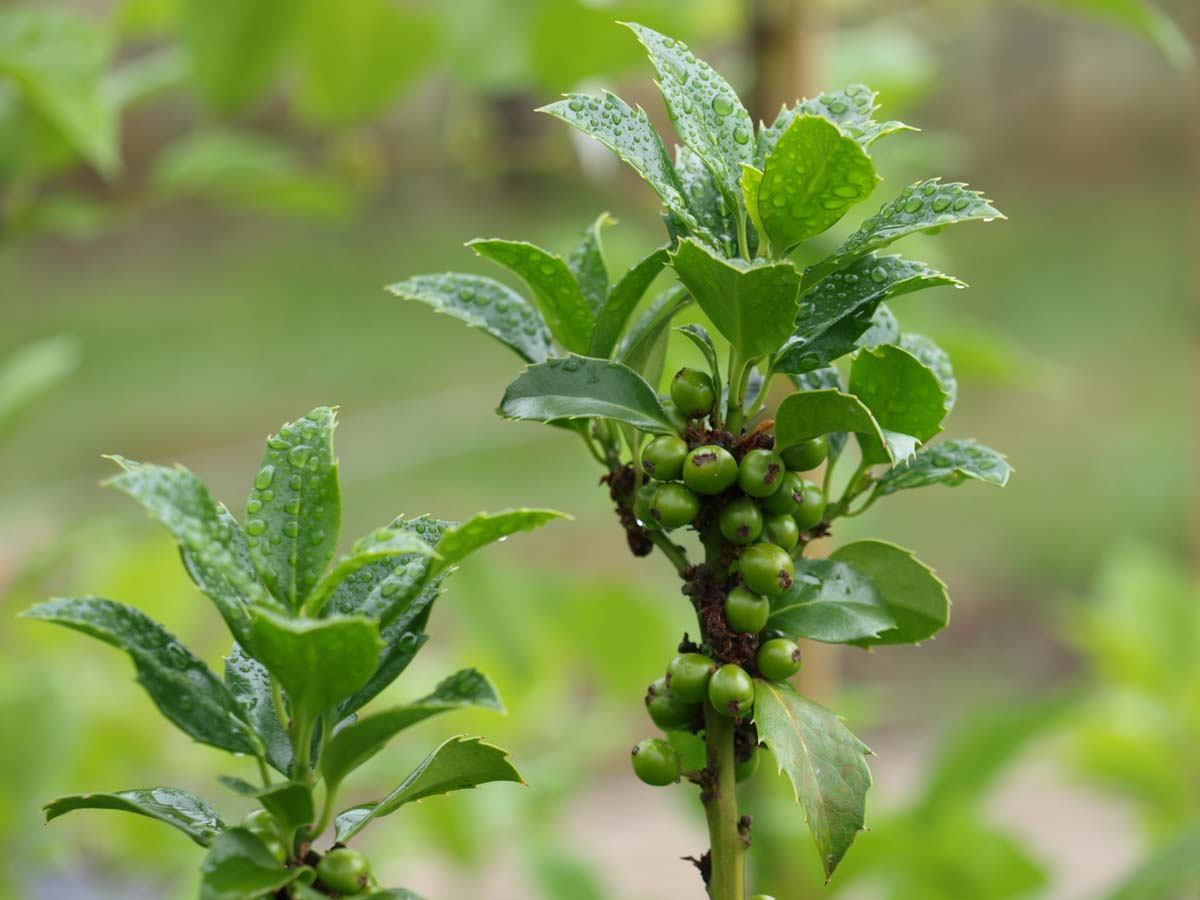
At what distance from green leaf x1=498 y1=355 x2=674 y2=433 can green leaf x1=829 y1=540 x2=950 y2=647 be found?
56 millimetres

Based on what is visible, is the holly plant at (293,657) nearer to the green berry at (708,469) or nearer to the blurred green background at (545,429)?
the green berry at (708,469)

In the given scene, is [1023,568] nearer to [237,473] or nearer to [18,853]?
[237,473]

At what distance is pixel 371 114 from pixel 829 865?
651 millimetres

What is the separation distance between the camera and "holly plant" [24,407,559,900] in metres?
0.22

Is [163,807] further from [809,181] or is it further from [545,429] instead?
[545,429]

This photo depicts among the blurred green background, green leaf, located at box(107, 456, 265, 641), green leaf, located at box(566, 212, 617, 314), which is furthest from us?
the blurred green background

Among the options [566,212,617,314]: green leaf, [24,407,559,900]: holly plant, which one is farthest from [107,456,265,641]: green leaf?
[566,212,617,314]: green leaf

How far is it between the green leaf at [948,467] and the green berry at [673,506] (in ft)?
0.19

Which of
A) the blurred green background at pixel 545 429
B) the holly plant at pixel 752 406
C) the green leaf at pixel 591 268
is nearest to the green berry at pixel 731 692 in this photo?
the holly plant at pixel 752 406

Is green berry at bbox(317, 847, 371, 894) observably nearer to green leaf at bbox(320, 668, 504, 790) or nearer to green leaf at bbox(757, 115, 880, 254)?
green leaf at bbox(320, 668, 504, 790)

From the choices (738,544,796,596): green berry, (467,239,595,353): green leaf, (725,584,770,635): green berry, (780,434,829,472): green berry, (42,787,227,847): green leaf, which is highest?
(467,239,595,353): green leaf

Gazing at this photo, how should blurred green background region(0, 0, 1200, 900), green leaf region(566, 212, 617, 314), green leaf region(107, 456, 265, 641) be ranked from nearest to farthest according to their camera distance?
green leaf region(107, 456, 265, 641), green leaf region(566, 212, 617, 314), blurred green background region(0, 0, 1200, 900)

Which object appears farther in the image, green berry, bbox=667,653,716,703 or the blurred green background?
the blurred green background

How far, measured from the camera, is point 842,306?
0.26 metres
